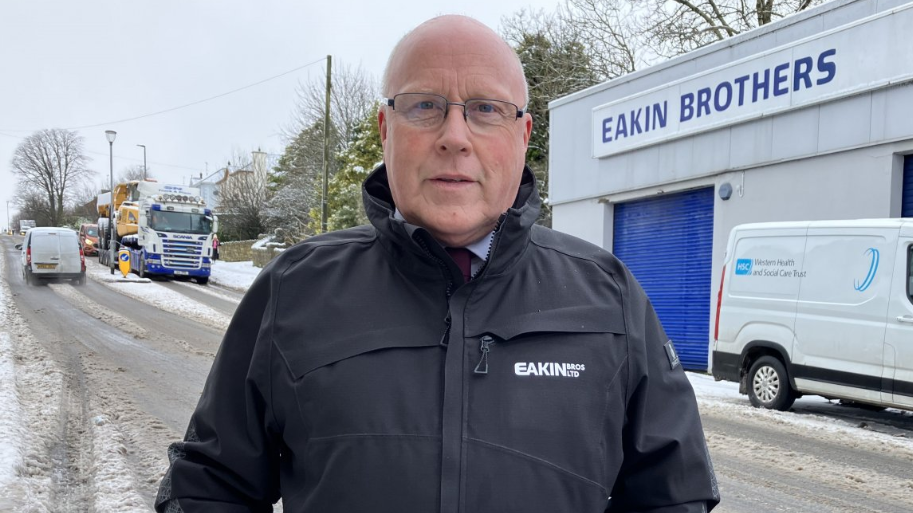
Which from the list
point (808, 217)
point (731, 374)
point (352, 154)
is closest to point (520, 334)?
point (731, 374)

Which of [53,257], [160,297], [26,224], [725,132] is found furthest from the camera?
[26,224]

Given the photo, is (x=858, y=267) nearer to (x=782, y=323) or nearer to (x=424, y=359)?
(x=782, y=323)

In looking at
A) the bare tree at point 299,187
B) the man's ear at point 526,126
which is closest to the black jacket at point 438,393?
the man's ear at point 526,126

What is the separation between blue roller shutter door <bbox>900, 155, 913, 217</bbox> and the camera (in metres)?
9.99

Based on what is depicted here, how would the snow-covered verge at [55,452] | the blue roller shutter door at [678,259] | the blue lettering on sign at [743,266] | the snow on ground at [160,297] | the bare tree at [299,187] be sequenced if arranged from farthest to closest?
the bare tree at [299,187] → the snow on ground at [160,297] → the blue roller shutter door at [678,259] → the blue lettering on sign at [743,266] → the snow-covered verge at [55,452]

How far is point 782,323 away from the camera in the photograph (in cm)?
897

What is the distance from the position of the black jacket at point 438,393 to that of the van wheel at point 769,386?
8103mm

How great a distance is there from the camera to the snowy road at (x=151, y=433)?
524 centimetres

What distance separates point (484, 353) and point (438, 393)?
0.41ft

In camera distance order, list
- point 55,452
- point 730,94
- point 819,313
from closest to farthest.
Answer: point 55,452 < point 819,313 < point 730,94

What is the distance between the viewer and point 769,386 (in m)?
9.13

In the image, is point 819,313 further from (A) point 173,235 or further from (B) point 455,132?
(A) point 173,235

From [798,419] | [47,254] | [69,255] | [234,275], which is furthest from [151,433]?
[234,275]

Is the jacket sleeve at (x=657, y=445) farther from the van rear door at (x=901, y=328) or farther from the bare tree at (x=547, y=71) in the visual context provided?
the bare tree at (x=547, y=71)
